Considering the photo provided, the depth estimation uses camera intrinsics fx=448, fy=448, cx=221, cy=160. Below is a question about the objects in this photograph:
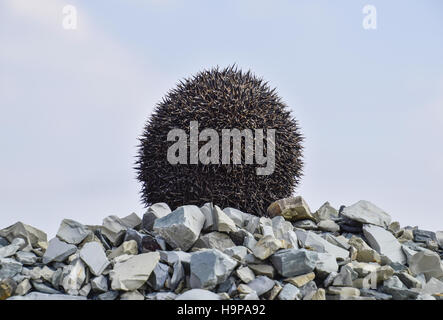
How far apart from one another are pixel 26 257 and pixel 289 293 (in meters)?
2.56

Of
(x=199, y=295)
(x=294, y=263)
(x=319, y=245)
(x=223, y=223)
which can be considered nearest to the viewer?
(x=199, y=295)

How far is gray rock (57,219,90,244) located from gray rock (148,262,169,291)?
49.6 inches

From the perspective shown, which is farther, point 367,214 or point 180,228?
point 367,214

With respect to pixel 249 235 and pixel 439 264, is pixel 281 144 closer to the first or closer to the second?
pixel 249 235

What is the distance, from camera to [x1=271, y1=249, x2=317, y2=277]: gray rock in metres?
3.75

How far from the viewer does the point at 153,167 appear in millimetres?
5746

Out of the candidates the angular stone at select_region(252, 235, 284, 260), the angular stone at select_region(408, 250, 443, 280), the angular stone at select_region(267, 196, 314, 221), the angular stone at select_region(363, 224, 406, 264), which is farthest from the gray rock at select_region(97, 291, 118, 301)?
the angular stone at select_region(408, 250, 443, 280)

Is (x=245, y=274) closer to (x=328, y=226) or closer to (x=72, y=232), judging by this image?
(x=328, y=226)

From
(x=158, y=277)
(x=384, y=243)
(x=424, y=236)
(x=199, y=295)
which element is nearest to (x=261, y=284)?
(x=199, y=295)

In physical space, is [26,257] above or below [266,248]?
below

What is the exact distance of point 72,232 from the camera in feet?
15.5

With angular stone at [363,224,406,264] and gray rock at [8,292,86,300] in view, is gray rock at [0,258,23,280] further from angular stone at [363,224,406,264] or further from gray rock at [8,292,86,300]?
angular stone at [363,224,406,264]

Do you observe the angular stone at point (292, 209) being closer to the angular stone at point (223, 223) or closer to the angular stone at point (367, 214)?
the angular stone at point (367, 214)
